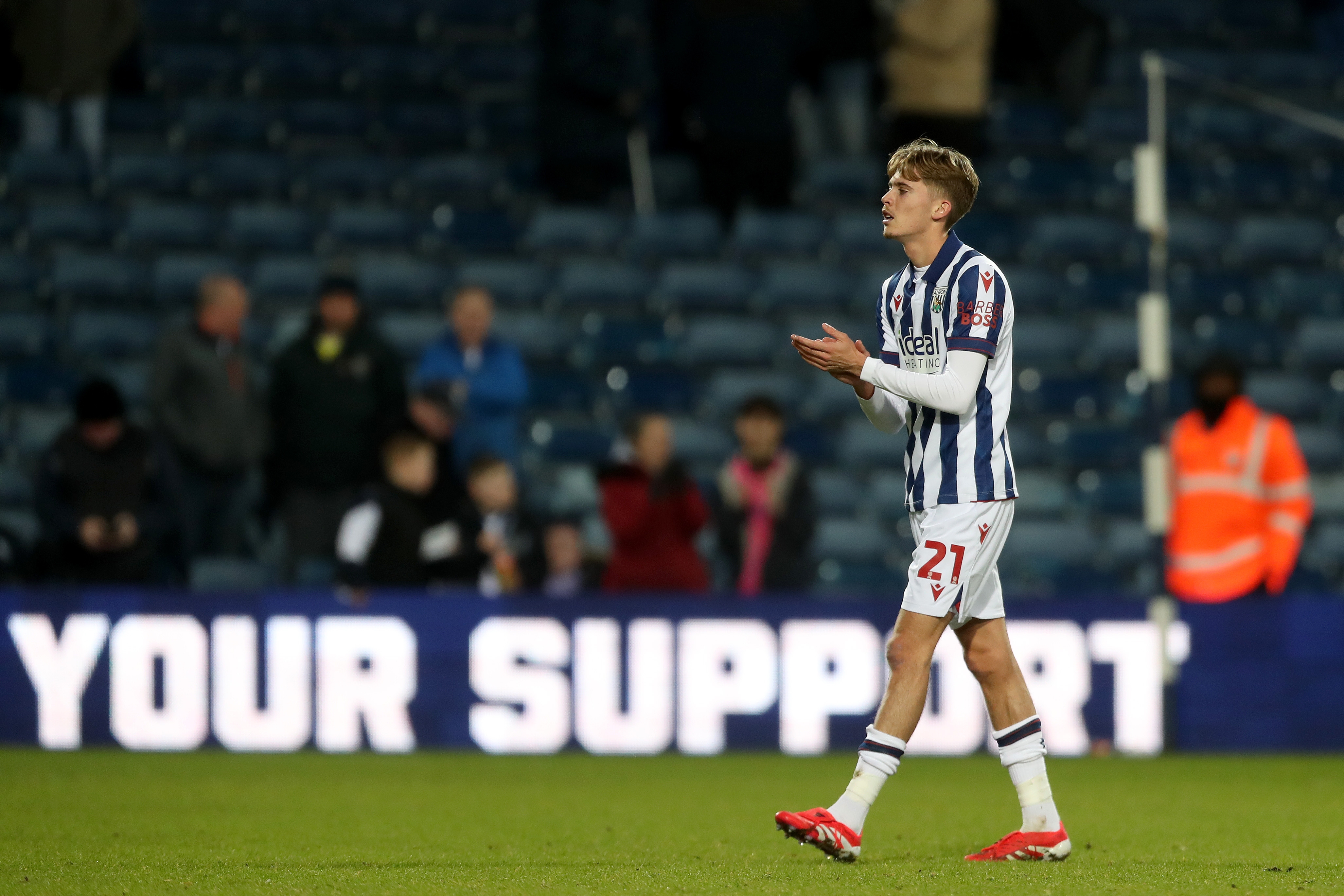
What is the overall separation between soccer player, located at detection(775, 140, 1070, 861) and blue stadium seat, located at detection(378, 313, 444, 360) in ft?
23.5

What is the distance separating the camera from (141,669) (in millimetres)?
9250

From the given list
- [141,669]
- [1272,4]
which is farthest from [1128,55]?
[141,669]

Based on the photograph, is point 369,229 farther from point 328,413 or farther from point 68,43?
point 328,413

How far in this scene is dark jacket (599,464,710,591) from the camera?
31.7 ft

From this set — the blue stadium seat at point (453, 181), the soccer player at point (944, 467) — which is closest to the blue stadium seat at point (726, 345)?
the blue stadium seat at point (453, 181)

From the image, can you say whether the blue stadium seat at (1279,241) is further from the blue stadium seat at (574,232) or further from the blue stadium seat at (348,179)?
the blue stadium seat at (348,179)

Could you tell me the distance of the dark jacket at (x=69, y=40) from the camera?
1209 centimetres

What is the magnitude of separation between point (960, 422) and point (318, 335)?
5.96 m

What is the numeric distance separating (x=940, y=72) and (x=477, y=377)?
12.1 ft

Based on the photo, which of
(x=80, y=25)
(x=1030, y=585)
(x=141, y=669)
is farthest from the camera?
(x=80, y=25)

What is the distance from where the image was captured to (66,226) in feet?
41.3

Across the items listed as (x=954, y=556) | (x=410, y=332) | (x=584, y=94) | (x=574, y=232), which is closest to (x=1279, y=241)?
(x=574, y=232)

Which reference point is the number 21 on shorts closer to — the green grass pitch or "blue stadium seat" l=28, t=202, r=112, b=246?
the green grass pitch

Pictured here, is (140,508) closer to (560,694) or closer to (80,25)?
(560,694)
